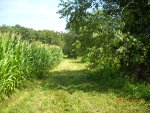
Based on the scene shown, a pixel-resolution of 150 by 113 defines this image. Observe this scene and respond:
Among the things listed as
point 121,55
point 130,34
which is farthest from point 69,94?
point 130,34

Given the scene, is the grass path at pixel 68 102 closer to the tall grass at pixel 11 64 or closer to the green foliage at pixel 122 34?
the tall grass at pixel 11 64

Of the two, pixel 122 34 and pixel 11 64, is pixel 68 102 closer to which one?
pixel 11 64

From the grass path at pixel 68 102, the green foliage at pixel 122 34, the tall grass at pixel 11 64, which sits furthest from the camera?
the green foliage at pixel 122 34

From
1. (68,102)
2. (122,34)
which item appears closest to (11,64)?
(68,102)

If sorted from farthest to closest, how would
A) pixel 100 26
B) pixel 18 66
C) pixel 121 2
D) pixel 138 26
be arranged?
1. pixel 121 2
2. pixel 138 26
3. pixel 100 26
4. pixel 18 66

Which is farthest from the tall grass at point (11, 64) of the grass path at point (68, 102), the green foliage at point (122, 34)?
the green foliage at point (122, 34)

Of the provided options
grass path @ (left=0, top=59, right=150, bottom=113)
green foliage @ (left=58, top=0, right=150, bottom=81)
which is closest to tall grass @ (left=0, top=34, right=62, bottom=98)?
grass path @ (left=0, top=59, right=150, bottom=113)

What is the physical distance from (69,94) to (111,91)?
2.10 metres

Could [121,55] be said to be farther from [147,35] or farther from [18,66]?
[18,66]

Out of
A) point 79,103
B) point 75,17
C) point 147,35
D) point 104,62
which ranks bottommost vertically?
point 79,103

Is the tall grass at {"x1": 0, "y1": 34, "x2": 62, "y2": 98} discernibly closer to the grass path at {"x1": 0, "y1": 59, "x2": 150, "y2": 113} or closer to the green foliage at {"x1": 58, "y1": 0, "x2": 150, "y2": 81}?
the grass path at {"x1": 0, "y1": 59, "x2": 150, "y2": 113}

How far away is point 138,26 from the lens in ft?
56.4

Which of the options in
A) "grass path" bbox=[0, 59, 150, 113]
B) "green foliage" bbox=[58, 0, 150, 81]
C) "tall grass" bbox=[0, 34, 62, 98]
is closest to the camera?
"grass path" bbox=[0, 59, 150, 113]

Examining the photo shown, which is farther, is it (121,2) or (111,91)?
(121,2)
